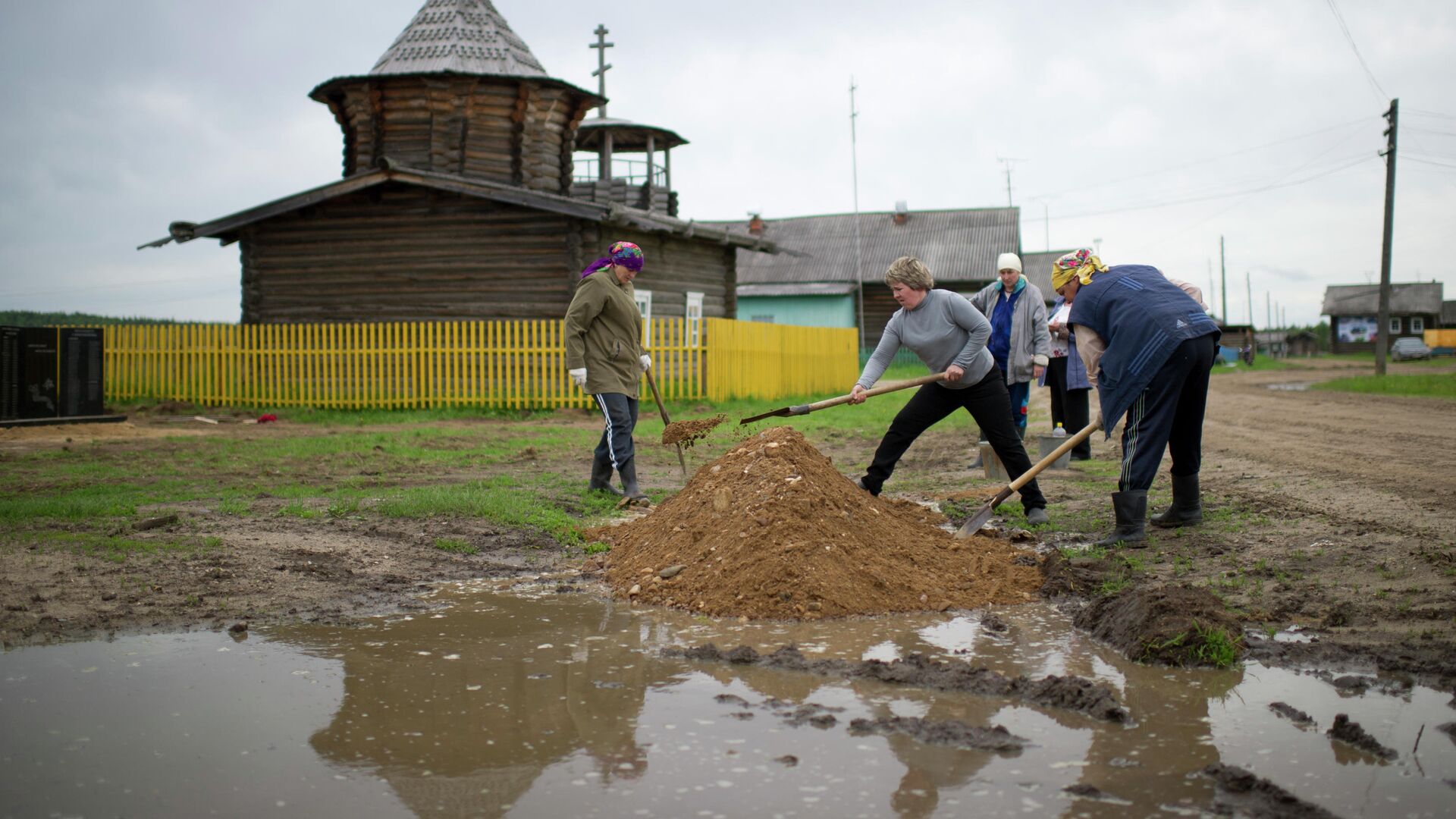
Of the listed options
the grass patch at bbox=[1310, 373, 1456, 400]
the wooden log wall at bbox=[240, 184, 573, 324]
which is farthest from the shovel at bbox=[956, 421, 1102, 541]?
the grass patch at bbox=[1310, 373, 1456, 400]

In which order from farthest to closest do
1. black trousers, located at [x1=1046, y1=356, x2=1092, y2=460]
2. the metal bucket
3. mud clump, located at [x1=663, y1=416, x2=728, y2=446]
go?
black trousers, located at [x1=1046, y1=356, x2=1092, y2=460] < the metal bucket < mud clump, located at [x1=663, y1=416, x2=728, y2=446]

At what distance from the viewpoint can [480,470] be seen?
9.94 m

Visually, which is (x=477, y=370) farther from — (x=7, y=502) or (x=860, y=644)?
(x=860, y=644)

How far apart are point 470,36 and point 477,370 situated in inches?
340

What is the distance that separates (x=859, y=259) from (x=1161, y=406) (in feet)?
115

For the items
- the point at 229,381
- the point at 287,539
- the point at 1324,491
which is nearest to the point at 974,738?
the point at 287,539

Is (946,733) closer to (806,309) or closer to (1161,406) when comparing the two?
(1161,406)

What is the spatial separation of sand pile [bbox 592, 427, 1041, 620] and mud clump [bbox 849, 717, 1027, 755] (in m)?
1.45

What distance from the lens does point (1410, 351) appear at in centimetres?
5684

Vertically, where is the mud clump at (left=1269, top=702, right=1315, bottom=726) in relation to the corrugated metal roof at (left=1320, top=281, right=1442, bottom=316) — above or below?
below

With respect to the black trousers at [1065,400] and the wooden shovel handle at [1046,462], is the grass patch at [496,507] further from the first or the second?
the black trousers at [1065,400]

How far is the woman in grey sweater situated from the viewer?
683 cm

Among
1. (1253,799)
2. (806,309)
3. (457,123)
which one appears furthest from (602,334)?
(806,309)

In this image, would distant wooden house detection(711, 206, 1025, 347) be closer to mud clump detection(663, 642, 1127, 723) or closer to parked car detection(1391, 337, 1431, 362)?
parked car detection(1391, 337, 1431, 362)
